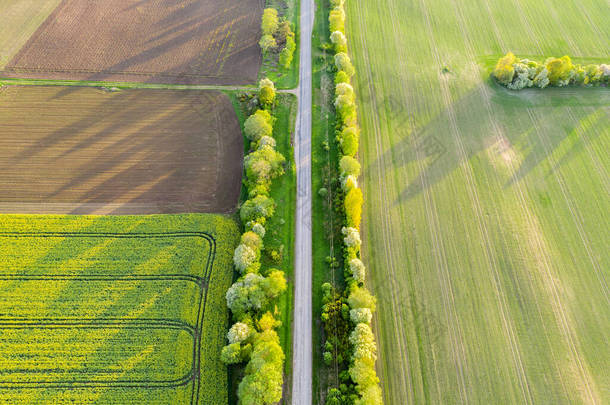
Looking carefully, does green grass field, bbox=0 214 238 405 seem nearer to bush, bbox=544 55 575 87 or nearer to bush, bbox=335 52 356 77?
bush, bbox=335 52 356 77

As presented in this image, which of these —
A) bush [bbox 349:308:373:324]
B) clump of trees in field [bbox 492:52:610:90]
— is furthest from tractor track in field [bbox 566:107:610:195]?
bush [bbox 349:308:373:324]

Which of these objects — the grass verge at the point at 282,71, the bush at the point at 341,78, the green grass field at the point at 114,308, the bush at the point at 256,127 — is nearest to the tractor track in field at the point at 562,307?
the bush at the point at 341,78

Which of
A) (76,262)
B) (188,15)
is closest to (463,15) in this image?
(188,15)

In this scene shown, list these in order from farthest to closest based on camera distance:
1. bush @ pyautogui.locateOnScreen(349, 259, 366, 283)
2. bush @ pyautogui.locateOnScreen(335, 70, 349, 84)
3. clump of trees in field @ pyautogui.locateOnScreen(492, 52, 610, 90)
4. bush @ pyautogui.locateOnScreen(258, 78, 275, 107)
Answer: clump of trees in field @ pyautogui.locateOnScreen(492, 52, 610, 90) → bush @ pyautogui.locateOnScreen(335, 70, 349, 84) → bush @ pyautogui.locateOnScreen(258, 78, 275, 107) → bush @ pyautogui.locateOnScreen(349, 259, 366, 283)

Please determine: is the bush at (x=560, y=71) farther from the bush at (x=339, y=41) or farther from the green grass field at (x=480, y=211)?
the bush at (x=339, y=41)

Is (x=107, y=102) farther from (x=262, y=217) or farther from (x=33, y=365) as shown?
(x=33, y=365)

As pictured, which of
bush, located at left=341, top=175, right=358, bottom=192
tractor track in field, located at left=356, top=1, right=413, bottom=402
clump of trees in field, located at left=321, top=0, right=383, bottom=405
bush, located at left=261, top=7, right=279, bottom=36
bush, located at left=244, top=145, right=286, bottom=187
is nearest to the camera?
clump of trees in field, located at left=321, top=0, right=383, bottom=405
